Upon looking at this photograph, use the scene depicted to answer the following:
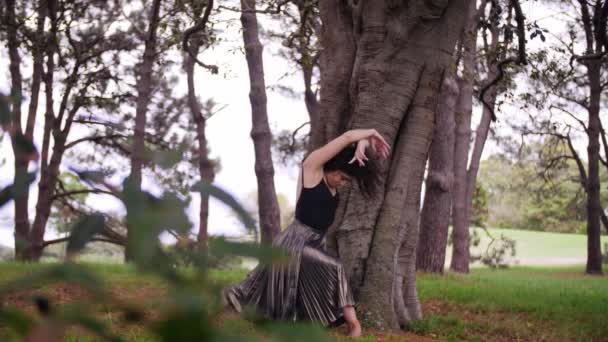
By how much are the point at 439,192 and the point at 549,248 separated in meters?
34.4

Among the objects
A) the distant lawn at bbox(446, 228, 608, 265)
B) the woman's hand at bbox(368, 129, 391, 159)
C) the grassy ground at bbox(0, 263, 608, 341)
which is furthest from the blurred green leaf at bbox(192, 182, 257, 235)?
the distant lawn at bbox(446, 228, 608, 265)

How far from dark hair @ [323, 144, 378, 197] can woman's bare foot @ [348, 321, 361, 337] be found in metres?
1.16

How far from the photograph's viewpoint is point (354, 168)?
617cm

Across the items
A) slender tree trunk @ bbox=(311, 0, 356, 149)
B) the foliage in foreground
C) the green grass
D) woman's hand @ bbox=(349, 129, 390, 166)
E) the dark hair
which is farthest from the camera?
the green grass

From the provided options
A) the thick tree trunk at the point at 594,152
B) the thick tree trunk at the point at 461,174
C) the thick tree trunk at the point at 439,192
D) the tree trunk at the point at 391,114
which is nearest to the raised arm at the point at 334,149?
the tree trunk at the point at 391,114

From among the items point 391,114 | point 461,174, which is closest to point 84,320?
point 391,114

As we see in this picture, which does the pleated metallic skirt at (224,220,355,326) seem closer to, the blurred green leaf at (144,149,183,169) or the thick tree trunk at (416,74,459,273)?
the blurred green leaf at (144,149,183,169)

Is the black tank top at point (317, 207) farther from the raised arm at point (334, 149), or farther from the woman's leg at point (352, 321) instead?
the woman's leg at point (352, 321)

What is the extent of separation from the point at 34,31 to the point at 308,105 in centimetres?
725

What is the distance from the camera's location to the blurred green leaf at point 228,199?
1.73ft

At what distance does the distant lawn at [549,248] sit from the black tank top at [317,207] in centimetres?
3424

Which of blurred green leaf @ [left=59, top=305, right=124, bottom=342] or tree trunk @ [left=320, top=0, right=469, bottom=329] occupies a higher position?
tree trunk @ [left=320, top=0, right=469, bottom=329]

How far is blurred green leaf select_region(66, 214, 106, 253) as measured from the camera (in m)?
0.55

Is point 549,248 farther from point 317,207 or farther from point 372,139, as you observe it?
point 372,139
